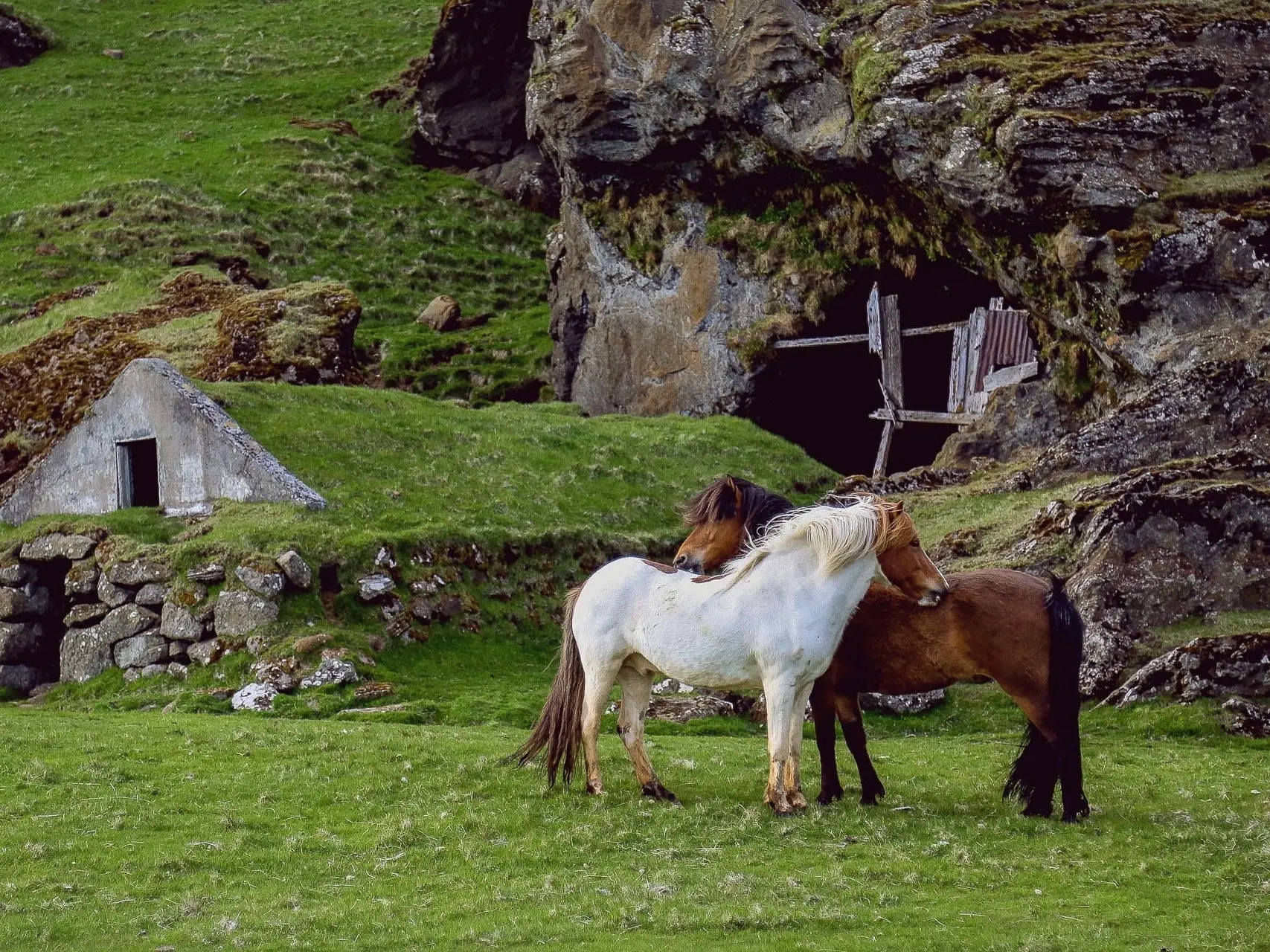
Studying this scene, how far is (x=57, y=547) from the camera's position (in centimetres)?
2744

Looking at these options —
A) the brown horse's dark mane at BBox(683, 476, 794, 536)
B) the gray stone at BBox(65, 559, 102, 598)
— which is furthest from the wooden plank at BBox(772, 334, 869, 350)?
the brown horse's dark mane at BBox(683, 476, 794, 536)

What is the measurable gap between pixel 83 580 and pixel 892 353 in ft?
79.6

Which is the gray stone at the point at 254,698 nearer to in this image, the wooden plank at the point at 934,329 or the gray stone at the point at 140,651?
the gray stone at the point at 140,651

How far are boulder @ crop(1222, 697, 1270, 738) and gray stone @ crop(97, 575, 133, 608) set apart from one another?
59.4 ft

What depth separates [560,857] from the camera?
484 inches

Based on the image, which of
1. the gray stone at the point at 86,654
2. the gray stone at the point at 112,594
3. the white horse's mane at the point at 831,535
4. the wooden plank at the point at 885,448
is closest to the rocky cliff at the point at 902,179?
the wooden plank at the point at 885,448

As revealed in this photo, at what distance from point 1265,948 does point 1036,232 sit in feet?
88.5

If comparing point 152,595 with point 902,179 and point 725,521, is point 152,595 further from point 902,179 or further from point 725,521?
point 902,179

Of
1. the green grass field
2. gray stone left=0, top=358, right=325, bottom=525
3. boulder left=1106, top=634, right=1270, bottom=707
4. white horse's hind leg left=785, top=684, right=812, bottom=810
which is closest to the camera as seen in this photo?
the green grass field

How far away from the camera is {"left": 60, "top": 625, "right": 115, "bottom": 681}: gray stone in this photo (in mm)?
25656

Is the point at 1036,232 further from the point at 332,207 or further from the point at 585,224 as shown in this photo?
the point at 332,207

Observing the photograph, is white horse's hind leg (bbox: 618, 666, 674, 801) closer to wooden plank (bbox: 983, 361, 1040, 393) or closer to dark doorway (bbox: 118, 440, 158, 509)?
dark doorway (bbox: 118, 440, 158, 509)

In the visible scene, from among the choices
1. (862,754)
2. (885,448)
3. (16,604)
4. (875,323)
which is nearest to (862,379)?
(875,323)

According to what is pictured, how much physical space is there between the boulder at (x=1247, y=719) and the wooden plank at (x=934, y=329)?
72.4ft
